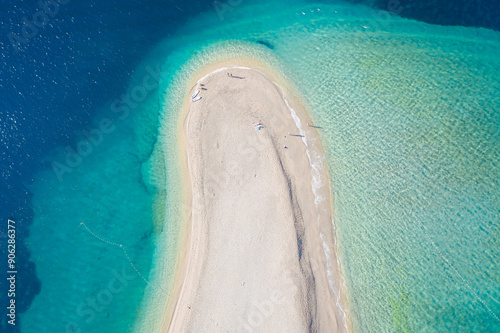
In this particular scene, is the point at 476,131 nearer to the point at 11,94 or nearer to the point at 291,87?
the point at 291,87

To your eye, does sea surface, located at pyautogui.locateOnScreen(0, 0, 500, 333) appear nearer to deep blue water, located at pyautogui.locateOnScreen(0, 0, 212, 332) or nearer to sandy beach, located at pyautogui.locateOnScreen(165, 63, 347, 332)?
deep blue water, located at pyautogui.locateOnScreen(0, 0, 212, 332)

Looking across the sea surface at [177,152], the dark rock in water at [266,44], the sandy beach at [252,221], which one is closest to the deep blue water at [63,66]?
the sea surface at [177,152]

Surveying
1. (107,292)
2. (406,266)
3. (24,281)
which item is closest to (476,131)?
(406,266)

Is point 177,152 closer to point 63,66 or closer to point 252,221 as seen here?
point 252,221

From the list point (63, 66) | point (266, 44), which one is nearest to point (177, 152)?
point (266, 44)

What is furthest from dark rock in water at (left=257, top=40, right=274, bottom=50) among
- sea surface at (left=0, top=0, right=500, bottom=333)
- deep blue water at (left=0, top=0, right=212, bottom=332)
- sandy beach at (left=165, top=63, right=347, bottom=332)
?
deep blue water at (left=0, top=0, right=212, bottom=332)
